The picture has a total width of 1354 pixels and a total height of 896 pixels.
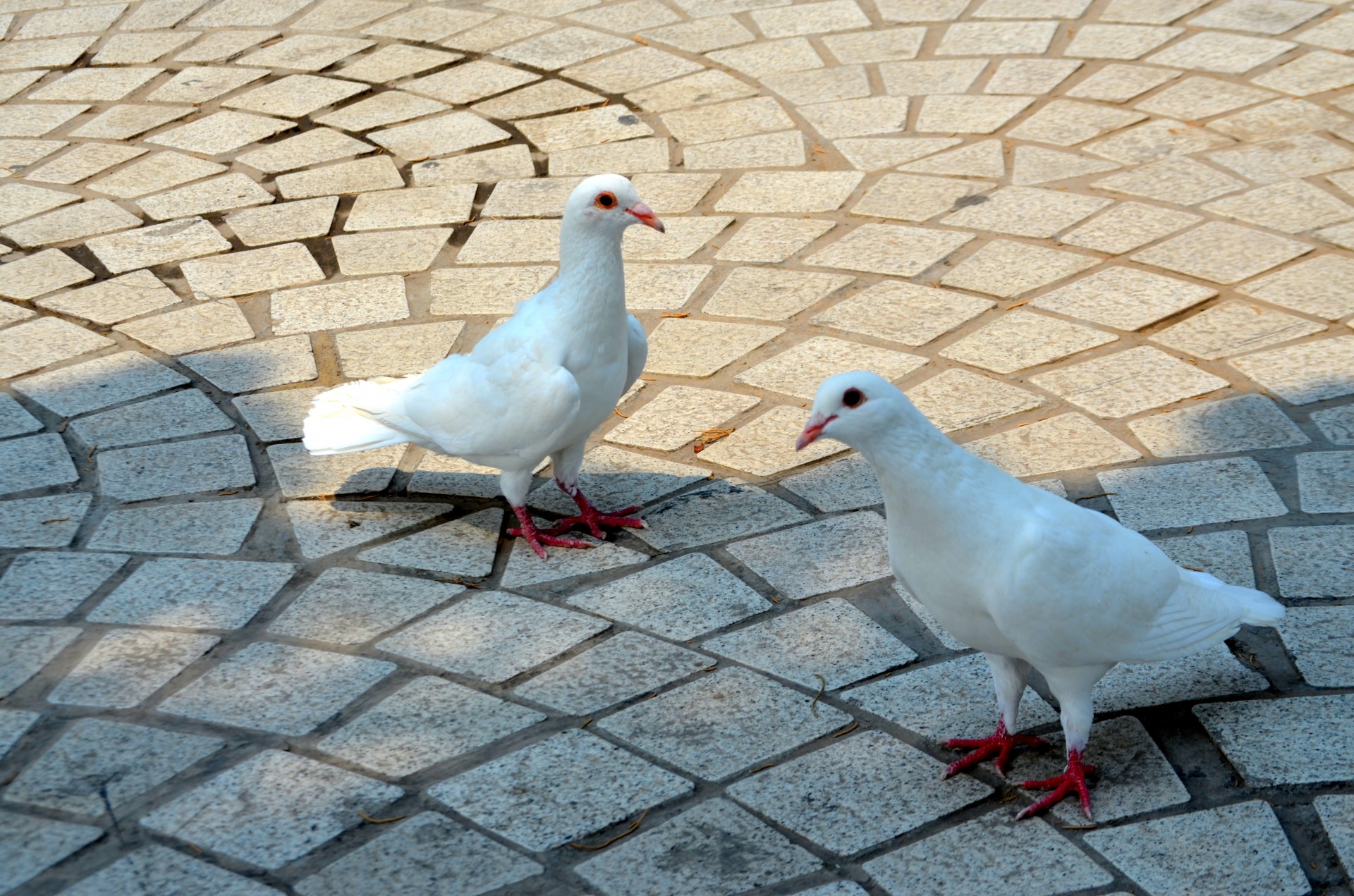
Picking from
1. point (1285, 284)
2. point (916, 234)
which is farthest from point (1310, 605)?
point (916, 234)

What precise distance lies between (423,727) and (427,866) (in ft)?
1.49

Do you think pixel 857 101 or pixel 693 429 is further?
pixel 857 101

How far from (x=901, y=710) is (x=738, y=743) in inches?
15.6

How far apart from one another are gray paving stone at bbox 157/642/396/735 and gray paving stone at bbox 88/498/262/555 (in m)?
0.57

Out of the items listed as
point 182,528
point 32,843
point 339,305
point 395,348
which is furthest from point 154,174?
point 32,843

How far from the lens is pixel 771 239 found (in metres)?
5.35

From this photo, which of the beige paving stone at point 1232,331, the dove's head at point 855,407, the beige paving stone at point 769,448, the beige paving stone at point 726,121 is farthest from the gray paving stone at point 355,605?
the beige paving stone at point 726,121

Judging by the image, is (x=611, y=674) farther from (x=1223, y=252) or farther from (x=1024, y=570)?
(x=1223, y=252)

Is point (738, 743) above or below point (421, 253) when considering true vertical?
below

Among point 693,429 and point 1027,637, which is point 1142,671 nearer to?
point 1027,637

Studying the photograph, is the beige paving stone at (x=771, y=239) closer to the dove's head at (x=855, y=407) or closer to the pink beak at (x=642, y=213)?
the pink beak at (x=642, y=213)

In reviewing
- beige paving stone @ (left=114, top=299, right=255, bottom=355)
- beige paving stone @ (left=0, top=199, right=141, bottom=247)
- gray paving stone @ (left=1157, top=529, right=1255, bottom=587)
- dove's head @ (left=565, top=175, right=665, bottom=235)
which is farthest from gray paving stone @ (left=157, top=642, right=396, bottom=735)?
beige paving stone @ (left=0, top=199, right=141, bottom=247)

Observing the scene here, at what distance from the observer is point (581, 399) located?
370cm

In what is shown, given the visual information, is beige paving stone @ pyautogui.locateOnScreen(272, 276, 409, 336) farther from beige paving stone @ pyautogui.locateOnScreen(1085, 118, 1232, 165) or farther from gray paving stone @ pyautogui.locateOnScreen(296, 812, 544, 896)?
beige paving stone @ pyautogui.locateOnScreen(1085, 118, 1232, 165)
